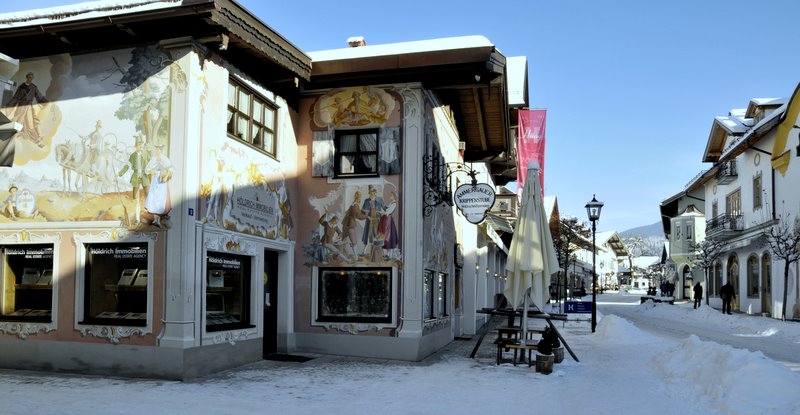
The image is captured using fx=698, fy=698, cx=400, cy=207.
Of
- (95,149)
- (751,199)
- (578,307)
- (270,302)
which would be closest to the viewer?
(95,149)

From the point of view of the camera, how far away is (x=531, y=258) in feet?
42.2

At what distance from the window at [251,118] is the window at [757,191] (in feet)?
90.7

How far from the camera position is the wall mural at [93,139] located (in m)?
11.1

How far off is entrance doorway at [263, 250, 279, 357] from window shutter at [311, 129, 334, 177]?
75.9 inches

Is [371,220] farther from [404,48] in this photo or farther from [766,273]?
[766,273]

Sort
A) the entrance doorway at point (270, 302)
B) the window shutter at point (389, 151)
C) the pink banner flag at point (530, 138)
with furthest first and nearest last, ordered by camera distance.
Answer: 1. the pink banner flag at point (530, 138)
2. the window shutter at point (389, 151)
3. the entrance doorway at point (270, 302)

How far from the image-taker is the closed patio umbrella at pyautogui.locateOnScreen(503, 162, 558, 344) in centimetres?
1285

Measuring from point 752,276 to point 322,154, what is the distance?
2870cm

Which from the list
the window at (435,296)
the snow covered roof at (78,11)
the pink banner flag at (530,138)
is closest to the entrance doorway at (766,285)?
the pink banner flag at (530,138)

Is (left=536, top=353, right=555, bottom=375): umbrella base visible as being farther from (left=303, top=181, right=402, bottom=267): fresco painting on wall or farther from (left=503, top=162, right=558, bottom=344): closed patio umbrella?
(left=303, top=181, right=402, bottom=267): fresco painting on wall

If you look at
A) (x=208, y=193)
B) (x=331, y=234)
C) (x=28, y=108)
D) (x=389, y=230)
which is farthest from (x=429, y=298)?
(x=28, y=108)

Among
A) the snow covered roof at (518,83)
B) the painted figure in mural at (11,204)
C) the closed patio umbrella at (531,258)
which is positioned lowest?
the closed patio umbrella at (531,258)

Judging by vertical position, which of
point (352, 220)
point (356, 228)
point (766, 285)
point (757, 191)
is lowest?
point (766, 285)

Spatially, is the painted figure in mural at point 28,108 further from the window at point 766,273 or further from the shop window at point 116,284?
the window at point 766,273
